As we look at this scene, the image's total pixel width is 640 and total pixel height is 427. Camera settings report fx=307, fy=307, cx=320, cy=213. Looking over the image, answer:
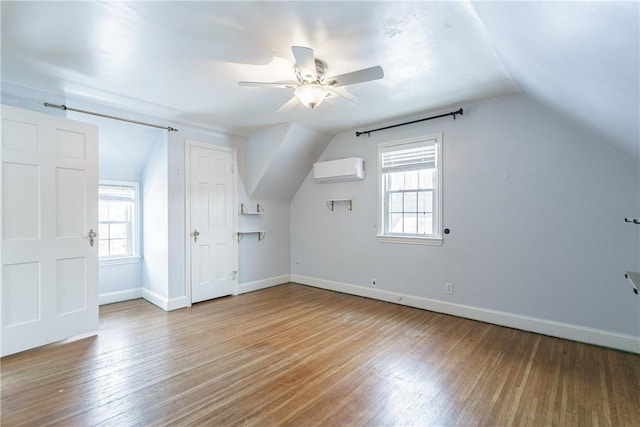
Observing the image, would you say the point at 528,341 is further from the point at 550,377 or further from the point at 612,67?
the point at 612,67

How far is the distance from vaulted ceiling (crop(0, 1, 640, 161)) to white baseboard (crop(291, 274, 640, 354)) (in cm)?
171

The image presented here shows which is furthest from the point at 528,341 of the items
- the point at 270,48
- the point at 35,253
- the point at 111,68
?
the point at 35,253

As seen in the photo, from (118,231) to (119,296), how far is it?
37.9 inches

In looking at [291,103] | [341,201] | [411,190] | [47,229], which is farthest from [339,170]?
[47,229]

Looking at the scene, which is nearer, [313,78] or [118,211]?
[313,78]

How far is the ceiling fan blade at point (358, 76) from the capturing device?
2.20 m

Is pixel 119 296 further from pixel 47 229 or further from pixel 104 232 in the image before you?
pixel 47 229

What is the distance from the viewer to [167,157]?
413 centimetres

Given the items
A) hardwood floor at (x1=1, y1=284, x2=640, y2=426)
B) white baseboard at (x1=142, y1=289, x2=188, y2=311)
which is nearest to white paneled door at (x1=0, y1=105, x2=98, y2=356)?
hardwood floor at (x1=1, y1=284, x2=640, y2=426)

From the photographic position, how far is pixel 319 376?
8.02 feet

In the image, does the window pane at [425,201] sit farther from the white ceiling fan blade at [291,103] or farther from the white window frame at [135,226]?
the white window frame at [135,226]

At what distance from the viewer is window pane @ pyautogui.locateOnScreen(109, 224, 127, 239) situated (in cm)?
459

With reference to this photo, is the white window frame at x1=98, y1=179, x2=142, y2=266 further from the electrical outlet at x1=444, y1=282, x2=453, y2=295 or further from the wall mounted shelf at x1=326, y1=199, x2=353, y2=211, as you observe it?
the electrical outlet at x1=444, y1=282, x2=453, y2=295

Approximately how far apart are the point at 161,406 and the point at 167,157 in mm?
3076
